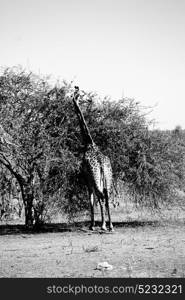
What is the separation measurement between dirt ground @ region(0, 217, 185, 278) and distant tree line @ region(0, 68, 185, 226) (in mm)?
1118

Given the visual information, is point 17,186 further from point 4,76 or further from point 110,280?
point 110,280

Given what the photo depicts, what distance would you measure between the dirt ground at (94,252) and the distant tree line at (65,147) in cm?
112

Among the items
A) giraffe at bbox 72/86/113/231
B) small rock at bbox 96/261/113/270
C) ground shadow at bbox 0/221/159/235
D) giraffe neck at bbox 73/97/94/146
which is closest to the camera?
small rock at bbox 96/261/113/270

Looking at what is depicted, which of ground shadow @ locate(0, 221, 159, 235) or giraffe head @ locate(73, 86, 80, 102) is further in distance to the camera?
ground shadow @ locate(0, 221, 159, 235)

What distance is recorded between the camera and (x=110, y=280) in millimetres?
7719

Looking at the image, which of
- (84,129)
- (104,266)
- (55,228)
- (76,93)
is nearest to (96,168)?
(84,129)

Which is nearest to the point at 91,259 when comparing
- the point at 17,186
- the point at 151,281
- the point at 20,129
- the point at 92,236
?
the point at 151,281

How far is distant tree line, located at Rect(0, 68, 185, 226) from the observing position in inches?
565

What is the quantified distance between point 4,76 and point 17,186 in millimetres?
3566

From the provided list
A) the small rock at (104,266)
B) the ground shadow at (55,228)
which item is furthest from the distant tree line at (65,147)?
the small rock at (104,266)

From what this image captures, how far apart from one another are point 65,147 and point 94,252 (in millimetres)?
4925

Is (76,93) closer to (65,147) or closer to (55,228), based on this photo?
(65,147)

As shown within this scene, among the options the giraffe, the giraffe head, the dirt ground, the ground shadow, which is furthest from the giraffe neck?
the ground shadow

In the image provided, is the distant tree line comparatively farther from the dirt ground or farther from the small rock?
the small rock
